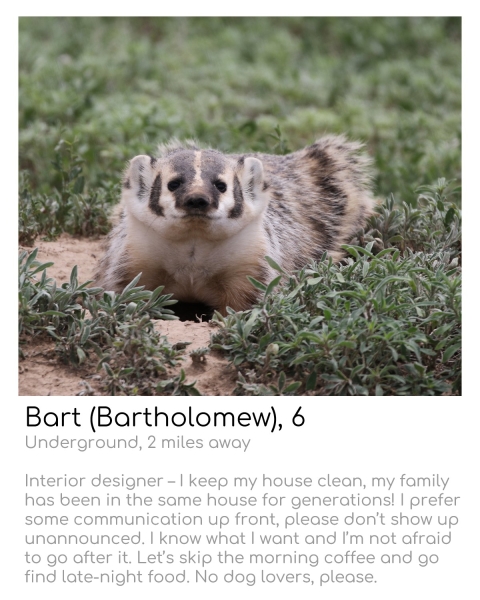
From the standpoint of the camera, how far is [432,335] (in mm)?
4152

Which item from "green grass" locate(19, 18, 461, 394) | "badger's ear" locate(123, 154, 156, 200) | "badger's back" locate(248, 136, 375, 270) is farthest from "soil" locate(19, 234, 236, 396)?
"badger's back" locate(248, 136, 375, 270)

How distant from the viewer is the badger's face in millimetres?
4695

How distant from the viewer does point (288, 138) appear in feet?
26.0

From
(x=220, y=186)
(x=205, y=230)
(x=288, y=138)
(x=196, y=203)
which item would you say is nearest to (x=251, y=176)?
(x=220, y=186)

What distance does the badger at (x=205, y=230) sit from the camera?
478cm

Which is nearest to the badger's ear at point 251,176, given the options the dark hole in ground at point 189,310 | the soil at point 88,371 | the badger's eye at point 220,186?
the badger's eye at point 220,186

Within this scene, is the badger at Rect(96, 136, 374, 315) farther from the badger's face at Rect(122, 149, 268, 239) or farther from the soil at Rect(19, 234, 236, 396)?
the soil at Rect(19, 234, 236, 396)

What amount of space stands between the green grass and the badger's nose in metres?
0.56

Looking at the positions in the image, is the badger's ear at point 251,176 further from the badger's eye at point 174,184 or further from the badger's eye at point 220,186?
the badger's eye at point 174,184

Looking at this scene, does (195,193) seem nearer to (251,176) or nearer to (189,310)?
(251,176)

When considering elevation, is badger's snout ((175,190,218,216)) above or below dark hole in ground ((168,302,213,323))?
above

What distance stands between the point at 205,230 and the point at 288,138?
330 centimetres

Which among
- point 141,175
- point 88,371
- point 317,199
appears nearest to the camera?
point 88,371
